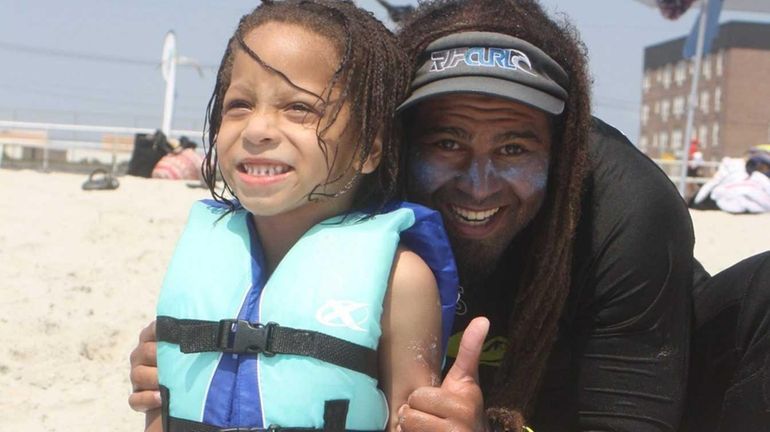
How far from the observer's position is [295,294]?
2.48 metres

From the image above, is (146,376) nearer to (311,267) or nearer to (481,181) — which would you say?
(311,267)

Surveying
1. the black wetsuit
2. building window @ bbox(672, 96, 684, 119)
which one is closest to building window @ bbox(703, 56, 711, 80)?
building window @ bbox(672, 96, 684, 119)

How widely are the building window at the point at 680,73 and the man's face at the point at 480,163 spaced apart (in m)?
76.6

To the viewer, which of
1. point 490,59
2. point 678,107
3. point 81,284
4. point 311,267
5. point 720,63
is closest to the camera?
point 311,267

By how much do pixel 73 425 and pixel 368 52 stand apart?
2.69m

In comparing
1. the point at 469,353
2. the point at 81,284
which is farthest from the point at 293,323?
the point at 81,284

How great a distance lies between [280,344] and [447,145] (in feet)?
2.42

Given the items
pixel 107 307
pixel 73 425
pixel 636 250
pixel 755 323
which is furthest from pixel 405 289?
pixel 107 307

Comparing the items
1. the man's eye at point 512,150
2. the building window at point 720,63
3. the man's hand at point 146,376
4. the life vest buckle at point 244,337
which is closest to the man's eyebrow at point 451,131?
the man's eye at point 512,150

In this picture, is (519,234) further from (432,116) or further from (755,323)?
(755,323)

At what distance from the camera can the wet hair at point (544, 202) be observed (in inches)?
110

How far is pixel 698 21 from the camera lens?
1476cm

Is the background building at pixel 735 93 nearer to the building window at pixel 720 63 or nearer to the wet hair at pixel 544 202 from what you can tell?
the building window at pixel 720 63

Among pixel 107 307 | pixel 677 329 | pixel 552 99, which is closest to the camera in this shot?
pixel 552 99
